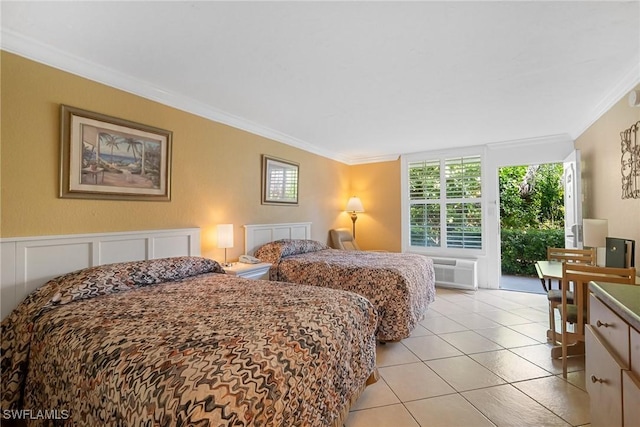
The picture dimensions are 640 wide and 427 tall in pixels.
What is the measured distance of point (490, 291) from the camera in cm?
468

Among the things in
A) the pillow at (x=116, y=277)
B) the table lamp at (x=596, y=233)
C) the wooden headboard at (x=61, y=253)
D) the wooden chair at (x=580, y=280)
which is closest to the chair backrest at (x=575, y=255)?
the table lamp at (x=596, y=233)

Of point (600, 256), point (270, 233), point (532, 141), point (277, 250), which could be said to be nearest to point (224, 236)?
point (277, 250)

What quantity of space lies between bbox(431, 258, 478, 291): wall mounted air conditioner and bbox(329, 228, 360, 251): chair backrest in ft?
4.85

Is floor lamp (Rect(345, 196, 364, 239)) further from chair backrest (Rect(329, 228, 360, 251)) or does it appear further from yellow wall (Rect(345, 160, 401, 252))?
chair backrest (Rect(329, 228, 360, 251))

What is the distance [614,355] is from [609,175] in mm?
2682

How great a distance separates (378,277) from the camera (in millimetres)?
2836

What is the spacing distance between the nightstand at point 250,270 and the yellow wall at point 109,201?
0.37 m

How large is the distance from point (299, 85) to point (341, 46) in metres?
0.69

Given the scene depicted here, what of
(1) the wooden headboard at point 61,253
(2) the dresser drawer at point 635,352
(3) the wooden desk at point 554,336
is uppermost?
(1) the wooden headboard at point 61,253

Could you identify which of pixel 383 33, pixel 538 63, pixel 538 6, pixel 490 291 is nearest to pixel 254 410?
pixel 383 33

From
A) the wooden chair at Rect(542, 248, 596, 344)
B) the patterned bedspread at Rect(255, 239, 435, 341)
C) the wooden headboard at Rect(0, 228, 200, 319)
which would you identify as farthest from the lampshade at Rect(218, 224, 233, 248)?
the wooden chair at Rect(542, 248, 596, 344)

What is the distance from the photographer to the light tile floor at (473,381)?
178cm

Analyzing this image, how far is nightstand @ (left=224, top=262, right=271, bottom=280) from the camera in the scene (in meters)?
2.90

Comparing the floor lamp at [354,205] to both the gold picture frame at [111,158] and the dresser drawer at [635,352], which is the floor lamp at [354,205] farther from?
the dresser drawer at [635,352]
